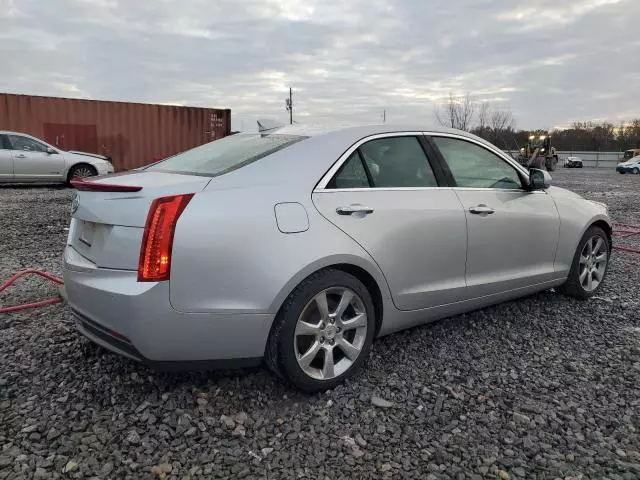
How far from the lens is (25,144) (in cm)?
1329

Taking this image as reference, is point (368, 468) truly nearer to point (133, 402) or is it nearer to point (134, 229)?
point (133, 402)

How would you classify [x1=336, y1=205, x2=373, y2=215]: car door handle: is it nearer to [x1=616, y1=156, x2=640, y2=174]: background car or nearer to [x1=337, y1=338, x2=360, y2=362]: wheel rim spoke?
[x1=337, y1=338, x2=360, y2=362]: wheel rim spoke

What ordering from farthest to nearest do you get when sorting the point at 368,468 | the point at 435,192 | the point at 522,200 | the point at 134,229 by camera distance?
1. the point at 522,200
2. the point at 435,192
3. the point at 134,229
4. the point at 368,468

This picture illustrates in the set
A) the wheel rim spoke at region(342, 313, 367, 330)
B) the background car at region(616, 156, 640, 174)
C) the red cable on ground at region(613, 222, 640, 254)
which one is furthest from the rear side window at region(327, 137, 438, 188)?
the background car at region(616, 156, 640, 174)

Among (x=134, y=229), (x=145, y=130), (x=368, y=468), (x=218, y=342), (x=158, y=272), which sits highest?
(x=145, y=130)

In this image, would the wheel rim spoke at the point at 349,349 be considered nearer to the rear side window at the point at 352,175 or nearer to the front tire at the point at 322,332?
the front tire at the point at 322,332

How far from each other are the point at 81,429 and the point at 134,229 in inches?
37.7

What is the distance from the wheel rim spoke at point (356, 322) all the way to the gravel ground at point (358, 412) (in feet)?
1.10

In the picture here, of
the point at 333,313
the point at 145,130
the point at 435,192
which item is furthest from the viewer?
the point at 145,130

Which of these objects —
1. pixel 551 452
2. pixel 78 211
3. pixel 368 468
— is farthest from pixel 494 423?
pixel 78 211

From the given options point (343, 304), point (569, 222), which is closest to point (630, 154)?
point (569, 222)

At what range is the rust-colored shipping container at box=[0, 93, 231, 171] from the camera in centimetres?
1587

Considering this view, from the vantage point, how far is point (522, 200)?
388 centimetres

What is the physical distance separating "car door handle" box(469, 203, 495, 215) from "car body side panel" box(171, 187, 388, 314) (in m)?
1.25
